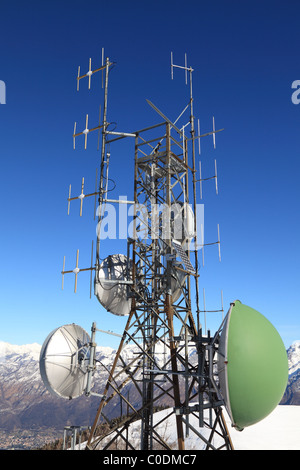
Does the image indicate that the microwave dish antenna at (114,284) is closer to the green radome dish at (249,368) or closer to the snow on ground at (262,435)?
the green radome dish at (249,368)

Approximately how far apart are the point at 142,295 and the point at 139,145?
27.5 feet

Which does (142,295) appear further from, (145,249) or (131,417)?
(131,417)

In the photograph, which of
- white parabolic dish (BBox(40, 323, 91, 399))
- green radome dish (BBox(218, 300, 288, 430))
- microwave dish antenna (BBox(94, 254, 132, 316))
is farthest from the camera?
microwave dish antenna (BBox(94, 254, 132, 316))

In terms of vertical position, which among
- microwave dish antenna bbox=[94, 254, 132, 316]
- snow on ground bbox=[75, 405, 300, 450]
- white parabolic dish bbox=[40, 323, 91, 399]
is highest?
Result: microwave dish antenna bbox=[94, 254, 132, 316]

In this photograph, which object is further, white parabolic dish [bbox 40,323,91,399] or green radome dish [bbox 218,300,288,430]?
white parabolic dish [bbox 40,323,91,399]

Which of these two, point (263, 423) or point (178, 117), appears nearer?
point (178, 117)

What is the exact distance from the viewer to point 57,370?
17625 mm

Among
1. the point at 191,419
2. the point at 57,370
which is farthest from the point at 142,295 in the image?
the point at 191,419

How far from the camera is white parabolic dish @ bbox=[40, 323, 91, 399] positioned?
1745 centimetres

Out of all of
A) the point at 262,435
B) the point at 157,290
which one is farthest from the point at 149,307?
the point at 262,435

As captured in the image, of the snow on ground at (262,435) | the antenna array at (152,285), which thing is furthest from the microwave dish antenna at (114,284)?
the snow on ground at (262,435)

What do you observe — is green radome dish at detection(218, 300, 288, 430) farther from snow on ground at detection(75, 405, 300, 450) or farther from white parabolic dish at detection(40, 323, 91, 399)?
snow on ground at detection(75, 405, 300, 450)

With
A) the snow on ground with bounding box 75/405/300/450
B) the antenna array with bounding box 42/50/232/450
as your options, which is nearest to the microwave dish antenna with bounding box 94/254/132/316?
the antenna array with bounding box 42/50/232/450
